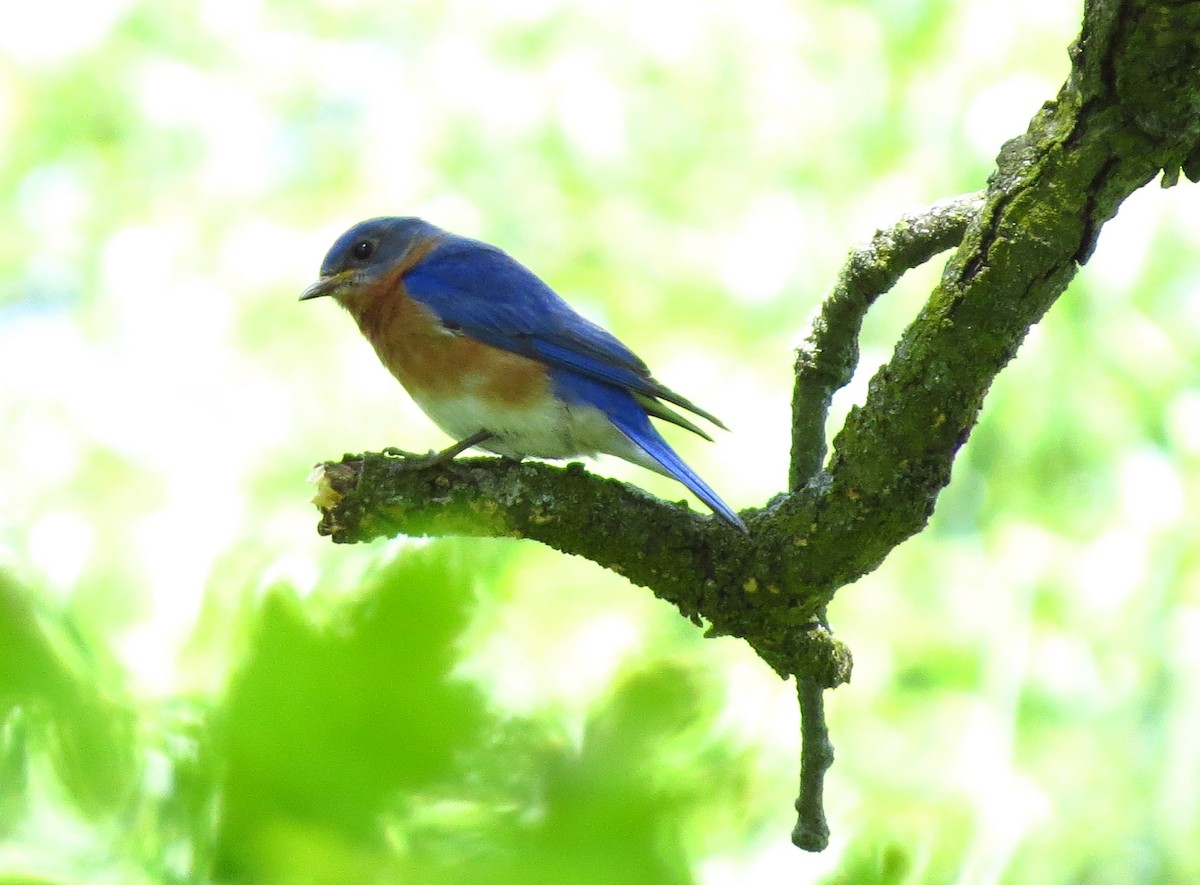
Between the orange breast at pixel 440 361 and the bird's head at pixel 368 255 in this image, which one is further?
the bird's head at pixel 368 255

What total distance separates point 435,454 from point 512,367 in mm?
Result: 823

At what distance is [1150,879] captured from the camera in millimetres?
4930

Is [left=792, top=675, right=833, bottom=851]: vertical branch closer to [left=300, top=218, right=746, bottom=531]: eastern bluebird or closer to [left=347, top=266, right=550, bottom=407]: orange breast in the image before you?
[left=300, top=218, right=746, bottom=531]: eastern bluebird

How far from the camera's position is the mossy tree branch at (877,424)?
1987 mm

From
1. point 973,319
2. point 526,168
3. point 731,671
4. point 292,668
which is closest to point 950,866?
point 731,671

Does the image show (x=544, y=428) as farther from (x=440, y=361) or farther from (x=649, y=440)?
(x=440, y=361)

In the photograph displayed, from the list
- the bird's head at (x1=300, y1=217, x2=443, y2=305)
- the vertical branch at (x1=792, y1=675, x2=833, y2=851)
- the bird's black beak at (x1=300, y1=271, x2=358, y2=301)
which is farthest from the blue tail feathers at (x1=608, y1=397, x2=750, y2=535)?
the bird's black beak at (x1=300, y1=271, x2=358, y2=301)

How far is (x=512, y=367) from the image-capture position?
150 inches

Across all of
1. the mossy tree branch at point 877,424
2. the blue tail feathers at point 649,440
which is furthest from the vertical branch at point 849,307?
the blue tail feathers at point 649,440

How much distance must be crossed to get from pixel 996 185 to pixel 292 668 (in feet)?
6.00

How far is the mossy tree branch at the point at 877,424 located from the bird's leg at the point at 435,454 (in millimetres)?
31

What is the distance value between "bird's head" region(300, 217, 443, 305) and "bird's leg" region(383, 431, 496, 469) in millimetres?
1007

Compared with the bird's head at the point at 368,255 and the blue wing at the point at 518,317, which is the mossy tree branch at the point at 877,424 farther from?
the bird's head at the point at 368,255

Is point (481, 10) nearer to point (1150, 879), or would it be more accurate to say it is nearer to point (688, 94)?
point (688, 94)
